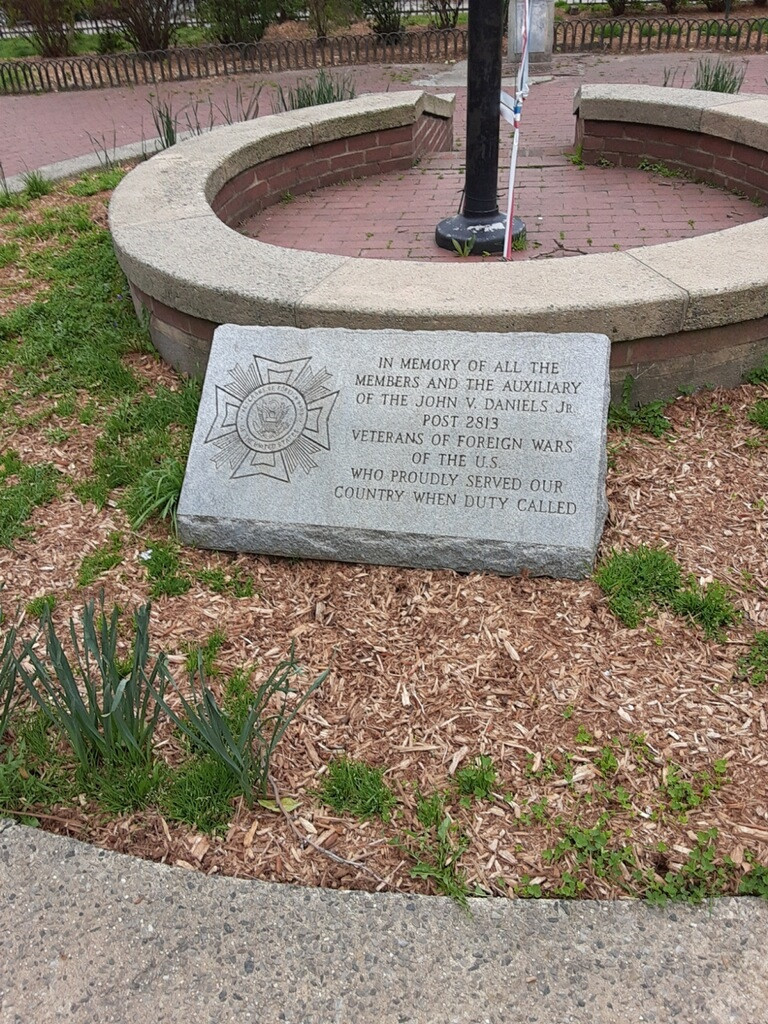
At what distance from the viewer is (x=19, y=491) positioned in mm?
3479

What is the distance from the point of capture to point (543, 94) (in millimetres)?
9969

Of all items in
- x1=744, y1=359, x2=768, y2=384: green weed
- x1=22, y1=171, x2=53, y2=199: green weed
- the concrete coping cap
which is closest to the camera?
the concrete coping cap

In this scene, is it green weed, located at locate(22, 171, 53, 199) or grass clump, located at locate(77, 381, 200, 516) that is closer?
grass clump, located at locate(77, 381, 200, 516)

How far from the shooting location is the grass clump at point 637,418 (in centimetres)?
346

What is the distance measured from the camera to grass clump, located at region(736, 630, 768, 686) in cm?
251

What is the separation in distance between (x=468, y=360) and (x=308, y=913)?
1873 mm

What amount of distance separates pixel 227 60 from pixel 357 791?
14089 millimetres

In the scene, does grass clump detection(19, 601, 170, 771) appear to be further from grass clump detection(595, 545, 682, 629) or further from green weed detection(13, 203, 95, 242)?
green weed detection(13, 203, 95, 242)

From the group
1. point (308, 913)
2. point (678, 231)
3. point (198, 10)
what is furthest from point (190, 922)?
point (198, 10)

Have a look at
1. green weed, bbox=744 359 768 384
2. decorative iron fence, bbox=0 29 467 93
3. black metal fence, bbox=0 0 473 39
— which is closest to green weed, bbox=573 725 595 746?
green weed, bbox=744 359 768 384

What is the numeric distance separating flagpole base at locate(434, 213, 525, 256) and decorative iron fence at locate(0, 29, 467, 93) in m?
9.72

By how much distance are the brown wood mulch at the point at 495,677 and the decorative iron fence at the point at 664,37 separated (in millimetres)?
11814

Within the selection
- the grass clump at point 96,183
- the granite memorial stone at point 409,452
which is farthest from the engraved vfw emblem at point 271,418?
the grass clump at point 96,183

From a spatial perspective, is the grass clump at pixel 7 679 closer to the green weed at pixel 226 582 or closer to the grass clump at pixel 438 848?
the green weed at pixel 226 582
